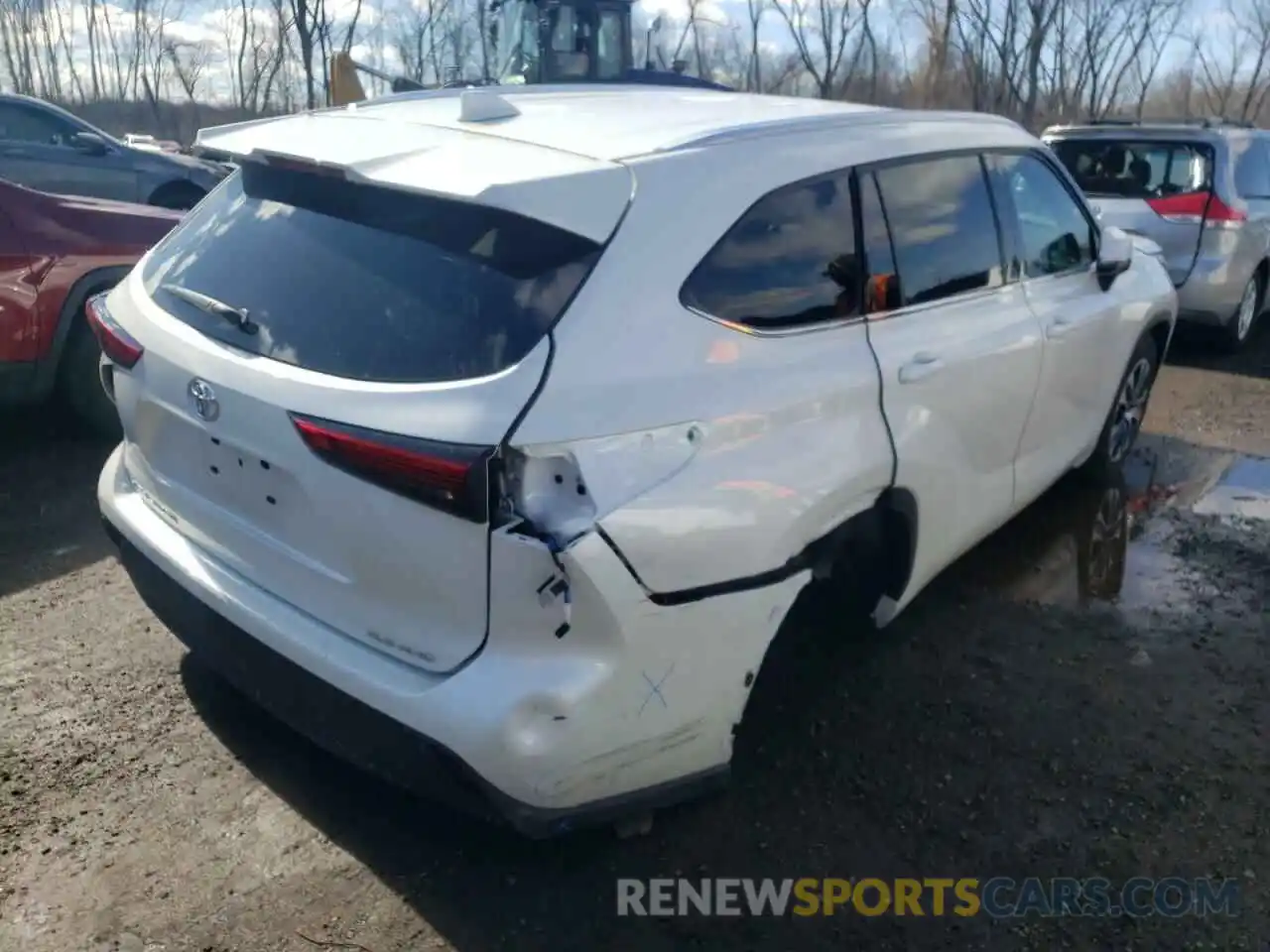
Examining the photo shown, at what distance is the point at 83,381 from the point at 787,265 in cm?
402

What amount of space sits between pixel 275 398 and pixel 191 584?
2.22 ft

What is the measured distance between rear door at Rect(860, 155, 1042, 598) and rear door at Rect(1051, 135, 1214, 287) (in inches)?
194

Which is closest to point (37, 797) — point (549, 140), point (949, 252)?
point (549, 140)

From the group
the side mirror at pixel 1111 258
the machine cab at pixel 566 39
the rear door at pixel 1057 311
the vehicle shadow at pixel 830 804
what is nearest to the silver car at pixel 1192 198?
the side mirror at pixel 1111 258

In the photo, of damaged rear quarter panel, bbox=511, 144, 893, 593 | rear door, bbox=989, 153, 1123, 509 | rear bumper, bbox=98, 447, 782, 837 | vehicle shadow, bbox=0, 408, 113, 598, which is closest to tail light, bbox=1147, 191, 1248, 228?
rear door, bbox=989, 153, 1123, 509

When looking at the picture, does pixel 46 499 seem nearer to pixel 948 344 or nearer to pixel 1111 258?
pixel 948 344

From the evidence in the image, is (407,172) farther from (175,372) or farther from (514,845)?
(514,845)

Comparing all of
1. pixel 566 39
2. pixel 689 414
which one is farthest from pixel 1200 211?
pixel 566 39

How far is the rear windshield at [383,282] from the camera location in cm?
239

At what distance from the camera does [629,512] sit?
7.53 feet

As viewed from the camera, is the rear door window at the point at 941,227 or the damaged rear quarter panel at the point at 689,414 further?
the rear door window at the point at 941,227

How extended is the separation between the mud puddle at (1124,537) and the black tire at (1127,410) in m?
0.12

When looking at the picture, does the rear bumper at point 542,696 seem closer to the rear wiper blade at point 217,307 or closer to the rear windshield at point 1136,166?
the rear wiper blade at point 217,307

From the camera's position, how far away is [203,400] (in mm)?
2666
